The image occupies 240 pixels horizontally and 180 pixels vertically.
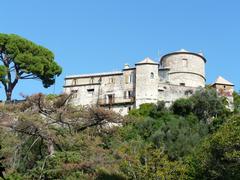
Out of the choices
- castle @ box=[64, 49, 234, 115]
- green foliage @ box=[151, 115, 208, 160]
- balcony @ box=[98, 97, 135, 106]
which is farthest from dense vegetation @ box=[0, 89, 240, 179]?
balcony @ box=[98, 97, 135, 106]

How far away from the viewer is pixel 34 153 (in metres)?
26.1

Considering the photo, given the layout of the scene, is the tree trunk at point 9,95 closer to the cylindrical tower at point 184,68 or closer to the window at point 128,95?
the window at point 128,95

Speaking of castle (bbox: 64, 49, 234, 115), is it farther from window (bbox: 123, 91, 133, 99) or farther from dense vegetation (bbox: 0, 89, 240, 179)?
dense vegetation (bbox: 0, 89, 240, 179)

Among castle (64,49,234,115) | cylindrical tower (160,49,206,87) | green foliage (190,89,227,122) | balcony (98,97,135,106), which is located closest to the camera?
green foliage (190,89,227,122)

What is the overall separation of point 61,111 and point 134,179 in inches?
186

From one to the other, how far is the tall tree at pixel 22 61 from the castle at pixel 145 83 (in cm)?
312

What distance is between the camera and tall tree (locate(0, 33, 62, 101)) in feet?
159

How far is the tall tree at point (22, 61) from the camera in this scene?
4853 centimetres

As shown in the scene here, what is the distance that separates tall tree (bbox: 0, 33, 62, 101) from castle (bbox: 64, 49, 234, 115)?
10.2 ft

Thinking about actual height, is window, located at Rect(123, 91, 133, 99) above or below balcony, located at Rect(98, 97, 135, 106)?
above

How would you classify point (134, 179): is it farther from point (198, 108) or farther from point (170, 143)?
point (198, 108)

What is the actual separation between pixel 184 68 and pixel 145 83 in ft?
19.7

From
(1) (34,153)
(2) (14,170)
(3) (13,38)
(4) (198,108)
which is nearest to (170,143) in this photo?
(4) (198,108)

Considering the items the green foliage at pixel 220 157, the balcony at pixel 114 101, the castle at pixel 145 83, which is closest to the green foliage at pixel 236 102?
the castle at pixel 145 83
